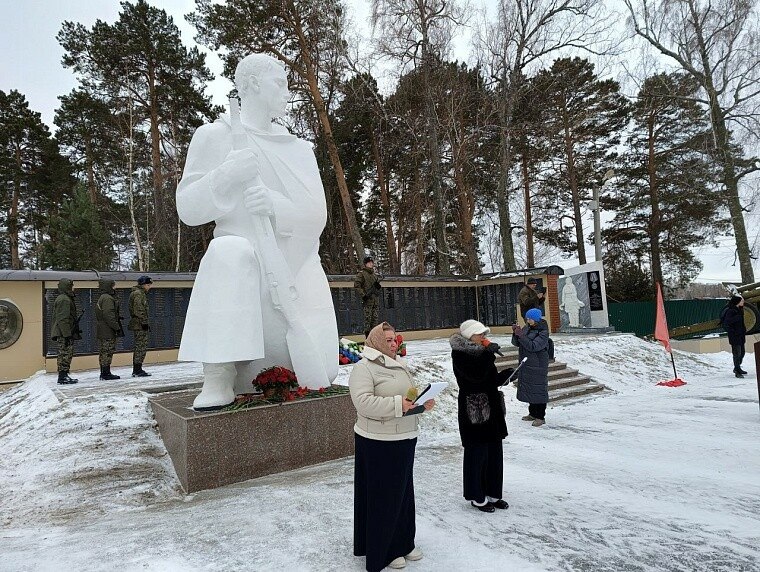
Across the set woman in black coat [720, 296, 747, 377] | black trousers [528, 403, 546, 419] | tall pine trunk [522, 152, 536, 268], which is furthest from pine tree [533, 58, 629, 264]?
black trousers [528, 403, 546, 419]

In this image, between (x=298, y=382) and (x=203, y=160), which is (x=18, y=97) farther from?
(x=298, y=382)

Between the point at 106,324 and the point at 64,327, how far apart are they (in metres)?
0.60

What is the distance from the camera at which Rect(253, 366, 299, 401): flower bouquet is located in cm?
412

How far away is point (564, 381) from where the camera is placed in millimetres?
8656

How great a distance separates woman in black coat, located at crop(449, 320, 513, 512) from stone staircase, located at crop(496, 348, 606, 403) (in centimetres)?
490

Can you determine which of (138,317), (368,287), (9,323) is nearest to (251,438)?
(138,317)

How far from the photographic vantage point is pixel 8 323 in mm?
8953

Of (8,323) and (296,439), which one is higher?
(8,323)

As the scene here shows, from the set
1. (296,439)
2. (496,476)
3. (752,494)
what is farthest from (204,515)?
(752,494)

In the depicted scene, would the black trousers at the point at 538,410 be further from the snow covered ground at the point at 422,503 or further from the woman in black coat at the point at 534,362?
the snow covered ground at the point at 422,503

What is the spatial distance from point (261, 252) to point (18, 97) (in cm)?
2151

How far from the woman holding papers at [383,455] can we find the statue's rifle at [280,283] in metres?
1.70

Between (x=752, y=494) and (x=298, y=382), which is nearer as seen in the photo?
(x=752, y=494)

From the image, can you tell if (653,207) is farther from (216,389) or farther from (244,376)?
(216,389)
